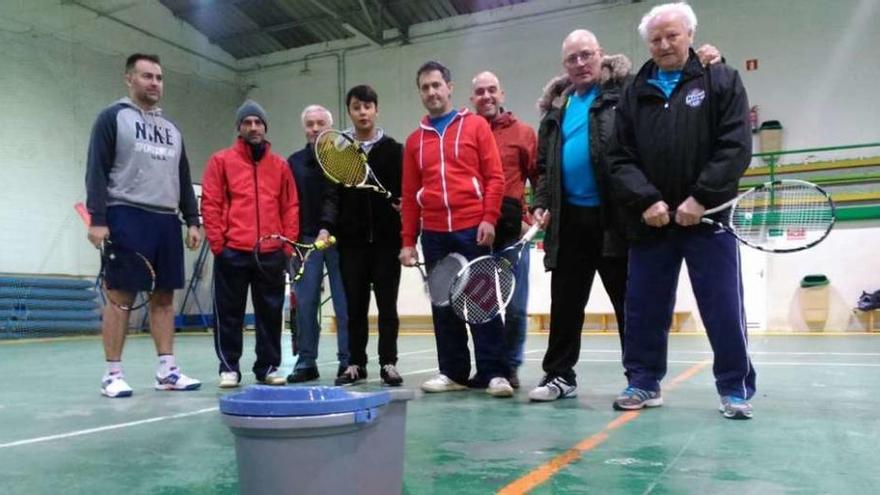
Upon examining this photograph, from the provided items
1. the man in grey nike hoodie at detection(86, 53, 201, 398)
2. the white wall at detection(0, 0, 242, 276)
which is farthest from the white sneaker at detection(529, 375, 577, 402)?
the white wall at detection(0, 0, 242, 276)

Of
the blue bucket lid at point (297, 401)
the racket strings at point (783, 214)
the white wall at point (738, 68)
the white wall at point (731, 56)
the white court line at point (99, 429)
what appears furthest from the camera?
the white wall at point (731, 56)

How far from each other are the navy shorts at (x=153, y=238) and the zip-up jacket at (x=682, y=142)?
8.10 feet

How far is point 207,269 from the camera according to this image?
562 inches

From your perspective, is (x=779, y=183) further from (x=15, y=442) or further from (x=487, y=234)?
(x=15, y=442)

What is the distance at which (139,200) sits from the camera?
3.85m

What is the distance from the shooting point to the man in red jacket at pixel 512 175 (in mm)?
3811

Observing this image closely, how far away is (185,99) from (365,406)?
14533 millimetres

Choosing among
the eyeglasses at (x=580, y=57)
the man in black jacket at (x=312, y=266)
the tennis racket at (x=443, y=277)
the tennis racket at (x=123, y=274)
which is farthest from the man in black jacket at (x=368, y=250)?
the eyeglasses at (x=580, y=57)

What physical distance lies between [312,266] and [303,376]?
2.27 ft

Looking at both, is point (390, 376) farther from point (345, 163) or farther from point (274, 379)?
point (345, 163)

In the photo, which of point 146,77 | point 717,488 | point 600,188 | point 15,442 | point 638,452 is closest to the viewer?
point 717,488

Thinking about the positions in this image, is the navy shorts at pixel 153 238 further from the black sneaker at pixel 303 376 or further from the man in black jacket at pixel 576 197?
the man in black jacket at pixel 576 197

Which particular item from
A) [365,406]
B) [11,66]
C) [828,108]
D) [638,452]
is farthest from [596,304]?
[11,66]

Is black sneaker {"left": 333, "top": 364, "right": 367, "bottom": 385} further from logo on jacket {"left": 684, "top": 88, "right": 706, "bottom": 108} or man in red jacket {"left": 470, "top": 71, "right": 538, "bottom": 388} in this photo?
logo on jacket {"left": 684, "top": 88, "right": 706, "bottom": 108}
